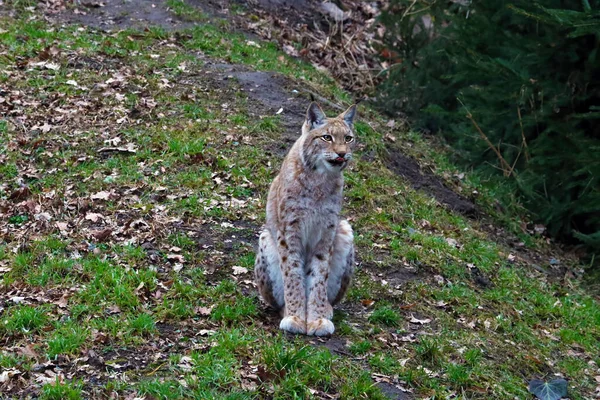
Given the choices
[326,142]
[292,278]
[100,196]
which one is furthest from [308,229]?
[100,196]

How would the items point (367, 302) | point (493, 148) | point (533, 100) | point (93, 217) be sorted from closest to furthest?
point (367, 302)
point (93, 217)
point (533, 100)
point (493, 148)

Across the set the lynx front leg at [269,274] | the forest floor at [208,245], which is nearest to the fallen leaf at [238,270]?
the forest floor at [208,245]

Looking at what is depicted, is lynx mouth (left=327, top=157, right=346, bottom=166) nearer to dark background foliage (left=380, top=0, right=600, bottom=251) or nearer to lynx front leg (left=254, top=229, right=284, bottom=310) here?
lynx front leg (left=254, top=229, right=284, bottom=310)

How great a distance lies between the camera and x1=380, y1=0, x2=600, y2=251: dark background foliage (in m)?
11.6

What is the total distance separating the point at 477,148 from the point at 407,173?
2.38 meters

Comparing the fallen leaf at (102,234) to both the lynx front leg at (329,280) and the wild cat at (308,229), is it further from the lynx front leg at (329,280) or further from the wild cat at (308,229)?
the lynx front leg at (329,280)

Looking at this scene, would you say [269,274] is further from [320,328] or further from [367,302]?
[367,302]

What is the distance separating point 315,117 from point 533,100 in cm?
671

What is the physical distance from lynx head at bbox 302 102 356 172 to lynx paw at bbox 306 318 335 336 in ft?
4.43

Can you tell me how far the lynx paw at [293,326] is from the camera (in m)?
6.68

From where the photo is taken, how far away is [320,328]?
6750 millimetres

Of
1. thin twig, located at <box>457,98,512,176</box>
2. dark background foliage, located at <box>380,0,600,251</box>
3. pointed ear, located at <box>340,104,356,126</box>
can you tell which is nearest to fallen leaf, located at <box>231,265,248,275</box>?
pointed ear, located at <box>340,104,356,126</box>

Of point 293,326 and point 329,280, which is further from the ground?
point 329,280

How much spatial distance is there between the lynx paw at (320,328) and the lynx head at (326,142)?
4.43 feet
